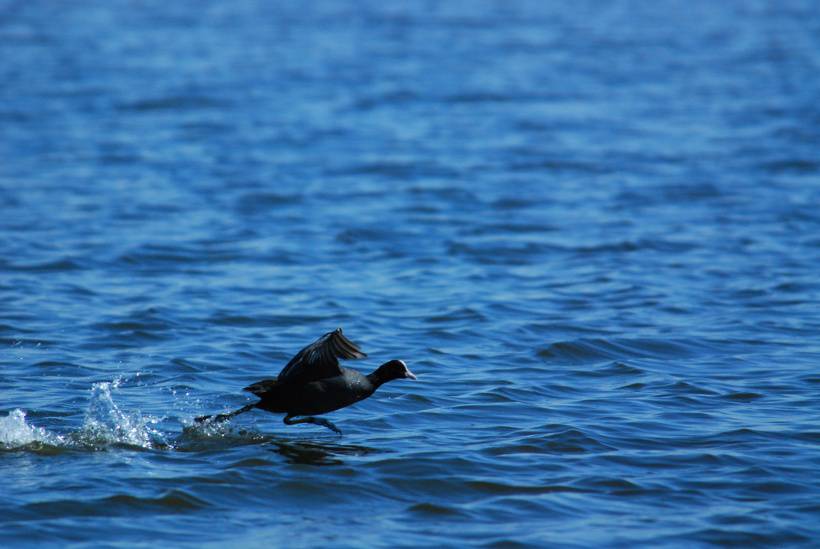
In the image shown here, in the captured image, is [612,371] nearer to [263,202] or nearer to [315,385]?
[315,385]

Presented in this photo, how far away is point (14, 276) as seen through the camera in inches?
514

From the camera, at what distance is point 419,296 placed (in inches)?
502

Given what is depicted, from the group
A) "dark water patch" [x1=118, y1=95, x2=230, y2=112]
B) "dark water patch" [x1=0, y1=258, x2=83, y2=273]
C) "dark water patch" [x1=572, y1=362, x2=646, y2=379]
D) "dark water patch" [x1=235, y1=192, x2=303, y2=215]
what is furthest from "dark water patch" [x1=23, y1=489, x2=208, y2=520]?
"dark water patch" [x1=118, y1=95, x2=230, y2=112]

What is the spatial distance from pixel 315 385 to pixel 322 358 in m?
0.24

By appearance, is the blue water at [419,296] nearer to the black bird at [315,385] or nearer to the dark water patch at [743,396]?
the dark water patch at [743,396]

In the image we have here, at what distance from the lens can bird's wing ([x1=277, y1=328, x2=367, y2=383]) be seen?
26.9 feet

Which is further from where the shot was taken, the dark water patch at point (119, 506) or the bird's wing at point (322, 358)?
the bird's wing at point (322, 358)

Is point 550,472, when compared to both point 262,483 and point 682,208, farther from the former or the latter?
point 682,208

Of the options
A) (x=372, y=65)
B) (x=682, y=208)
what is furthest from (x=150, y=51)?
(x=682, y=208)

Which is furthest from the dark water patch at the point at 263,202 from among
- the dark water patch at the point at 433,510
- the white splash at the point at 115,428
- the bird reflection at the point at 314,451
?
the dark water patch at the point at 433,510

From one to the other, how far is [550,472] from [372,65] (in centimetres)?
2253

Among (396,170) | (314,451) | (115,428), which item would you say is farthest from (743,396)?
(396,170)

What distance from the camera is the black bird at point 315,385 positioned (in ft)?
27.2

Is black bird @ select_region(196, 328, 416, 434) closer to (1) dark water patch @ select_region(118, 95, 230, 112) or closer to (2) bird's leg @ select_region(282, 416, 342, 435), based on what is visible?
(2) bird's leg @ select_region(282, 416, 342, 435)
